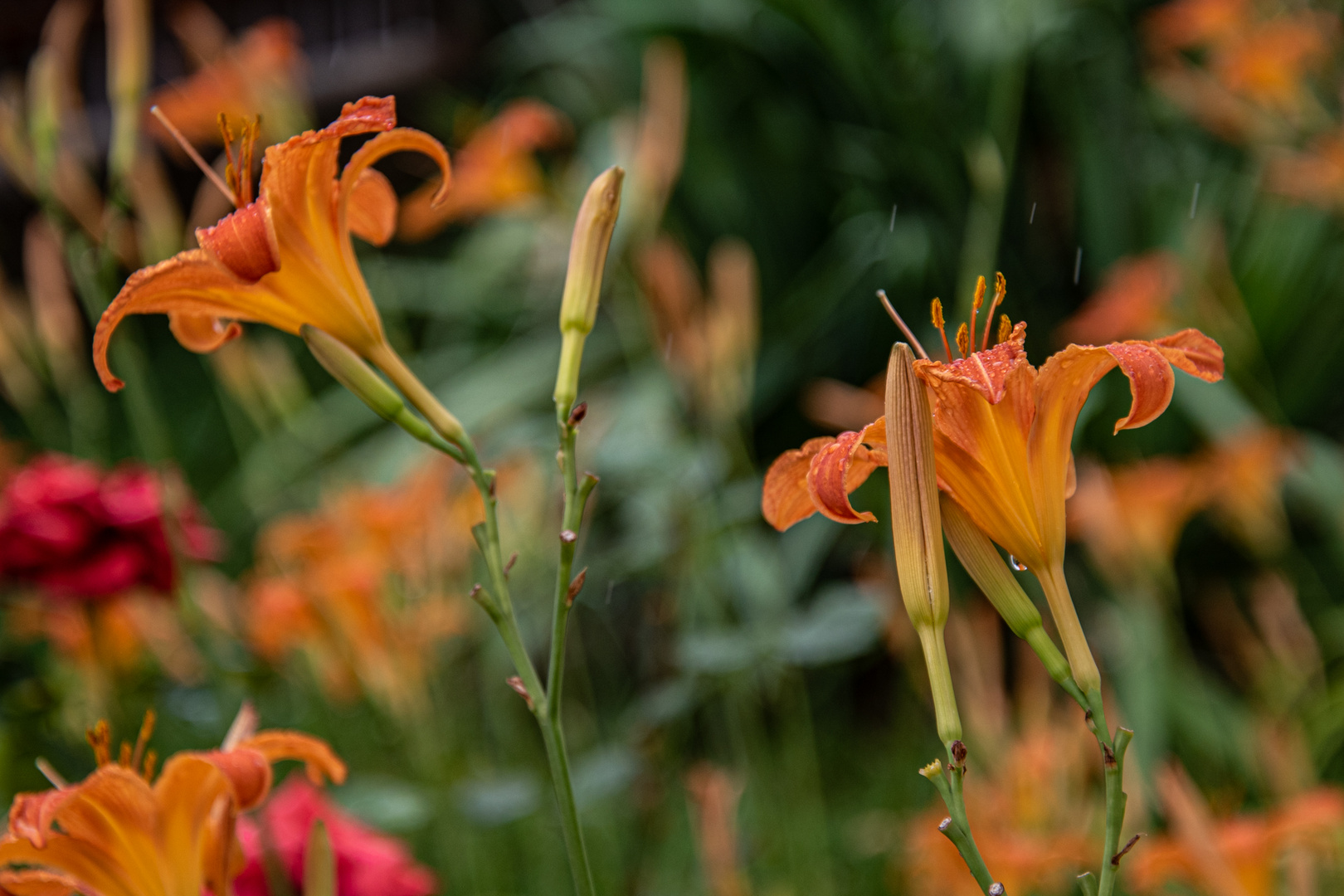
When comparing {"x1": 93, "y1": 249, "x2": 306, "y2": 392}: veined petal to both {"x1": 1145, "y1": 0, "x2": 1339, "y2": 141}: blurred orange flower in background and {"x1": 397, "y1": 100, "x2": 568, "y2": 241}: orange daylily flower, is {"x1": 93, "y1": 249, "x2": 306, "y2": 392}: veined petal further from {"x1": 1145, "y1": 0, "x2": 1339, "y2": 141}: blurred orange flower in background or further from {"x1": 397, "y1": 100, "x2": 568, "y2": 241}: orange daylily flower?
{"x1": 1145, "y1": 0, "x2": 1339, "y2": 141}: blurred orange flower in background

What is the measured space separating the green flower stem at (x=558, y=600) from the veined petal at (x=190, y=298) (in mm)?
34

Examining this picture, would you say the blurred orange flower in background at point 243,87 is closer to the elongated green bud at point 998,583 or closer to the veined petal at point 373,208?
the veined petal at point 373,208

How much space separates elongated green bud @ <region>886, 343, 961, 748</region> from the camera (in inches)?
9.2

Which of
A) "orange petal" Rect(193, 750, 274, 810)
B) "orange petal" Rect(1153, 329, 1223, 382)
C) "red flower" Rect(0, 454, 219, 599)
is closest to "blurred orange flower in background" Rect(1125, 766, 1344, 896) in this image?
"orange petal" Rect(1153, 329, 1223, 382)

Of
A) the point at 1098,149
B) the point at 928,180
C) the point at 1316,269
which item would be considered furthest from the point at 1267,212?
the point at 928,180

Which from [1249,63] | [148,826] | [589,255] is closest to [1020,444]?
[589,255]

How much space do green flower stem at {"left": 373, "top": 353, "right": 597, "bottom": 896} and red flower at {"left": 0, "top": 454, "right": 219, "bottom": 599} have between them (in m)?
0.34

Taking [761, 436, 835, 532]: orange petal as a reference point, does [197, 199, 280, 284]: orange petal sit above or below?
above

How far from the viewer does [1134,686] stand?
3.51 feet

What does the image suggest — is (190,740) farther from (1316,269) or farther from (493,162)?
(1316,269)

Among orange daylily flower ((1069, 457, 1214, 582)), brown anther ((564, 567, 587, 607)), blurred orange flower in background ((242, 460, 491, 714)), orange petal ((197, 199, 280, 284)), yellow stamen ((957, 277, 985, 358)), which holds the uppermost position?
orange petal ((197, 199, 280, 284))

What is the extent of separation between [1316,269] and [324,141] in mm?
1639

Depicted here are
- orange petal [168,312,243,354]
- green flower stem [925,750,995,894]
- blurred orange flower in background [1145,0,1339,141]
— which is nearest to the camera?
green flower stem [925,750,995,894]

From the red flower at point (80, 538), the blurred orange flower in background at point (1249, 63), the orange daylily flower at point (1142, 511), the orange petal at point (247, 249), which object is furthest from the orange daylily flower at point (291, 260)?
the blurred orange flower in background at point (1249, 63)
